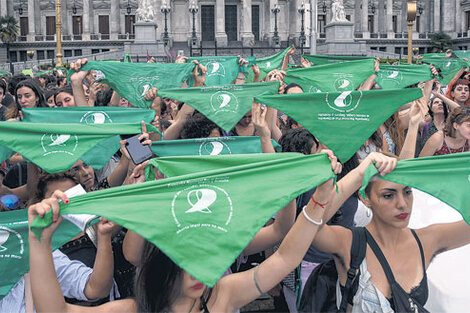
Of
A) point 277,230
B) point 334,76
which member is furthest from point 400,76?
point 277,230

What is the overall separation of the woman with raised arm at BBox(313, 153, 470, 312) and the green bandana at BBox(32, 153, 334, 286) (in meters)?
0.40

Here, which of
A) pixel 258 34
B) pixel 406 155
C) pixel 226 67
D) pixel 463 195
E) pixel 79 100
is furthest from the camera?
pixel 258 34

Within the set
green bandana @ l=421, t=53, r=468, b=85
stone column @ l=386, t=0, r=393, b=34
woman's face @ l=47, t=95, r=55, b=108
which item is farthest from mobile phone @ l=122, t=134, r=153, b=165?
stone column @ l=386, t=0, r=393, b=34

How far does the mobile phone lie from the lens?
4.15m

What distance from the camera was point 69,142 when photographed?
194 inches

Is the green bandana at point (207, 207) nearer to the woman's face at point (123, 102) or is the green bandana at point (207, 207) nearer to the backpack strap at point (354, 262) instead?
the backpack strap at point (354, 262)

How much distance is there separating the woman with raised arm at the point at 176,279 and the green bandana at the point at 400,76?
6.44m

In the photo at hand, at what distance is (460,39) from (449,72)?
168 feet

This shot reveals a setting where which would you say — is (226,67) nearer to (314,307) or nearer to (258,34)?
(314,307)

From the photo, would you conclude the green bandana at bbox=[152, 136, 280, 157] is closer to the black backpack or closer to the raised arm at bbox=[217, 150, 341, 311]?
the black backpack

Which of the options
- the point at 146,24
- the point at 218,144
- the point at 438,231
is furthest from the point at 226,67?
the point at 146,24

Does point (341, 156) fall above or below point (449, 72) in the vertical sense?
below

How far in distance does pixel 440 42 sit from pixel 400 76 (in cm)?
5273

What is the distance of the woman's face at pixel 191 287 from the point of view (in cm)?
283
